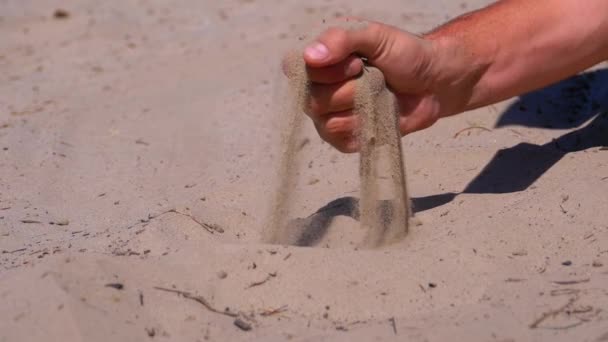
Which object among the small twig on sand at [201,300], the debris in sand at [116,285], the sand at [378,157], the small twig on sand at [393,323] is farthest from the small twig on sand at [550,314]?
the debris in sand at [116,285]

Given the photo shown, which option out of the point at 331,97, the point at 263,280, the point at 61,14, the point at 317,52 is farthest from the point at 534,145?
the point at 61,14

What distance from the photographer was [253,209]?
2965 mm

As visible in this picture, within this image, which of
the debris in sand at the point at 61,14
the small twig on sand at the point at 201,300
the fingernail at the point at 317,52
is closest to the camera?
the small twig on sand at the point at 201,300

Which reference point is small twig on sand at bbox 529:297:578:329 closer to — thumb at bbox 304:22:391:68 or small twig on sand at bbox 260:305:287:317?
small twig on sand at bbox 260:305:287:317

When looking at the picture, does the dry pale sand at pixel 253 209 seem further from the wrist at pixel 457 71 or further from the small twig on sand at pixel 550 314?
the wrist at pixel 457 71

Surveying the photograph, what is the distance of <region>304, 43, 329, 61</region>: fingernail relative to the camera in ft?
8.00

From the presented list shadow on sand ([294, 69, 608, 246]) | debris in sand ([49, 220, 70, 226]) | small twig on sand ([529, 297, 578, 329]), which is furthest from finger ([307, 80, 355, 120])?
debris in sand ([49, 220, 70, 226])

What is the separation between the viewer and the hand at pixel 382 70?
2.48 metres

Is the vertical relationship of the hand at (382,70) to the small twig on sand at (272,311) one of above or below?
above

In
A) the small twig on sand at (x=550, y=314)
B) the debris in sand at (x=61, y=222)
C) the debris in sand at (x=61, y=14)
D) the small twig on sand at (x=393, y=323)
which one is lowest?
the small twig on sand at (x=393, y=323)

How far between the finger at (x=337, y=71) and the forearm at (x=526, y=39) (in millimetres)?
554

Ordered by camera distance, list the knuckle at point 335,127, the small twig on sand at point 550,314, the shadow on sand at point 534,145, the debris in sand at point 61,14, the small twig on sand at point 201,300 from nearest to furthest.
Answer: the small twig on sand at point 550,314, the small twig on sand at point 201,300, the knuckle at point 335,127, the shadow on sand at point 534,145, the debris in sand at point 61,14

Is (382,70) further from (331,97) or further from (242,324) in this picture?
(242,324)

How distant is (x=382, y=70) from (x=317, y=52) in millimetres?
276
